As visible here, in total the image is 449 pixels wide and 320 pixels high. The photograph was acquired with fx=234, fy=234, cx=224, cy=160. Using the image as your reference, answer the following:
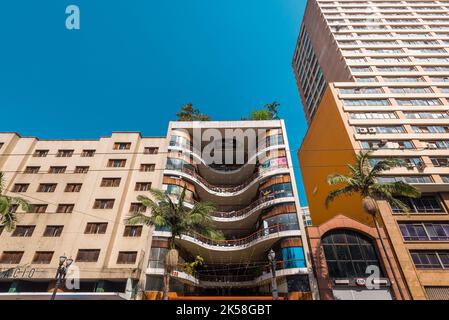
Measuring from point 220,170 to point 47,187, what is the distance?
960 inches

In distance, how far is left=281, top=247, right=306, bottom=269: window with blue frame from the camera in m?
23.8

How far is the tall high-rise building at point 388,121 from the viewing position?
23.9m

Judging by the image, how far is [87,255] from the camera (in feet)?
85.9

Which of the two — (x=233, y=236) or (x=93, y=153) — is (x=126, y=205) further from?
(x=233, y=236)

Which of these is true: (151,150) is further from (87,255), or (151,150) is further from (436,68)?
(436,68)

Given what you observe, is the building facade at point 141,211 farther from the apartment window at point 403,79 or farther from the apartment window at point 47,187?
the apartment window at point 403,79

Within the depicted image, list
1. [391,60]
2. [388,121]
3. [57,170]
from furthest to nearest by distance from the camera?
[391,60] → [388,121] → [57,170]

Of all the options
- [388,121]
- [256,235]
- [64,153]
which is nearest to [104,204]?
[64,153]

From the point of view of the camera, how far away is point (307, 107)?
198 feet

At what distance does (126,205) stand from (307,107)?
49.5 m

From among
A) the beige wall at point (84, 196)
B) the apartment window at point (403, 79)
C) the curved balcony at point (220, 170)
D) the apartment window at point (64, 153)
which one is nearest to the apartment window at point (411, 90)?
the apartment window at point (403, 79)

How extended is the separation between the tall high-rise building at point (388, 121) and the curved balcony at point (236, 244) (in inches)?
Answer: 136

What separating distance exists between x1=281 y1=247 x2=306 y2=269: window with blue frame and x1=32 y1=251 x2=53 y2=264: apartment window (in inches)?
1016

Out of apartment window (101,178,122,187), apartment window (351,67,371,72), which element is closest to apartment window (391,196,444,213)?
apartment window (351,67,371,72)
